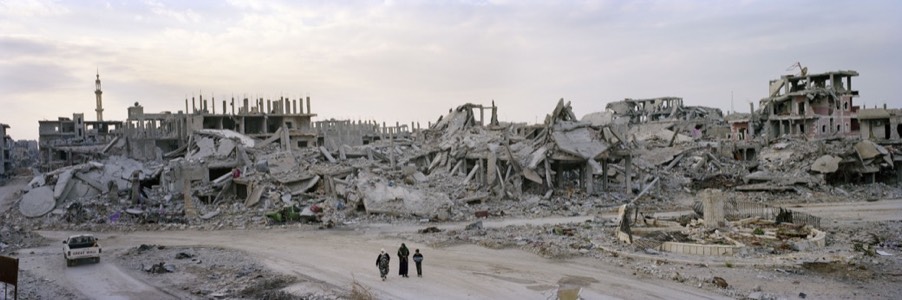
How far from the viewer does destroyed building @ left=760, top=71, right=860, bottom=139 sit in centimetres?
5972

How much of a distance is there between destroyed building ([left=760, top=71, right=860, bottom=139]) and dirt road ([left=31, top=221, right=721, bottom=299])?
45.2 meters

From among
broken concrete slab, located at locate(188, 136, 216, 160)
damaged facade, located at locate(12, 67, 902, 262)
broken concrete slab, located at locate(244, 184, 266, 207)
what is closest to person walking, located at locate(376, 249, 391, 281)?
damaged facade, located at locate(12, 67, 902, 262)

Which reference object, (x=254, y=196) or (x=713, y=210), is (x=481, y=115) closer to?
(x=254, y=196)

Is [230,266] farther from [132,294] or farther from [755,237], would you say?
[755,237]

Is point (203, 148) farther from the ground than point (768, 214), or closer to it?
farther from the ground

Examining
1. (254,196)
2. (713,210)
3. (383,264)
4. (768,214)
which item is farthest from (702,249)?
(254,196)

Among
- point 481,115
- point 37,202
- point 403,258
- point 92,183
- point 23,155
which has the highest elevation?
point 481,115

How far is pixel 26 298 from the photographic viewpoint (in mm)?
17125

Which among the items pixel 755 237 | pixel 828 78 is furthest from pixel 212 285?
pixel 828 78

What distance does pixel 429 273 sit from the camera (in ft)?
60.7

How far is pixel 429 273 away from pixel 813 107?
5391 cm

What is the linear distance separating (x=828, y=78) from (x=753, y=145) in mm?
18503

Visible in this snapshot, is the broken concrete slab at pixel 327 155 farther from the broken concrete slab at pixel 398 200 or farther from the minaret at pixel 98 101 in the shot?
the minaret at pixel 98 101

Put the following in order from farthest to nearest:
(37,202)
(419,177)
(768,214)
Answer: (419,177), (37,202), (768,214)
